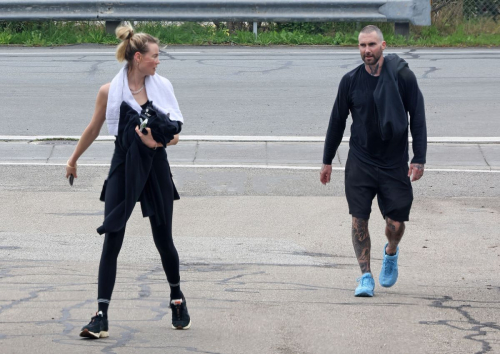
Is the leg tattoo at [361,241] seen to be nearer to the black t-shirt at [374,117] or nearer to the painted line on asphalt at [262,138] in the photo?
the black t-shirt at [374,117]

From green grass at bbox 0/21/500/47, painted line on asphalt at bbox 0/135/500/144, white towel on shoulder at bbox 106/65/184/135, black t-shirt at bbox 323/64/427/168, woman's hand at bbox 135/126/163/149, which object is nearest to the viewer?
woman's hand at bbox 135/126/163/149

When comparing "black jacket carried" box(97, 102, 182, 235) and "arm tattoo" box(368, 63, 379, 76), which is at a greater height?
"arm tattoo" box(368, 63, 379, 76)

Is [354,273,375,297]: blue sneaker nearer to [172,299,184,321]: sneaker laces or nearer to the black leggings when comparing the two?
[172,299,184,321]: sneaker laces

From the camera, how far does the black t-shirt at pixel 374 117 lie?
567 centimetres

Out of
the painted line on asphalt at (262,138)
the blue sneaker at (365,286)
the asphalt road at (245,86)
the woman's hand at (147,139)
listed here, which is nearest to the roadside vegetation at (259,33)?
the asphalt road at (245,86)

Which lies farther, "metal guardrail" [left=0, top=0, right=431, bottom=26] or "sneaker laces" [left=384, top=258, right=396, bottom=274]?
"metal guardrail" [left=0, top=0, right=431, bottom=26]

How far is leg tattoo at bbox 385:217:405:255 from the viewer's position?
5.89 meters

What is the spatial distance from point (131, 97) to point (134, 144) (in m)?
0.28

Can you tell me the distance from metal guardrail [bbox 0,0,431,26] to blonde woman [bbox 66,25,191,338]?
1270 cm

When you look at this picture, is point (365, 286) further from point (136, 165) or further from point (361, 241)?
point (136, 165)

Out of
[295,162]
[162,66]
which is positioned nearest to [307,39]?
[162,66]

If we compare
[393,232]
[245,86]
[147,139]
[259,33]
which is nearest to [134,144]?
[147,139]

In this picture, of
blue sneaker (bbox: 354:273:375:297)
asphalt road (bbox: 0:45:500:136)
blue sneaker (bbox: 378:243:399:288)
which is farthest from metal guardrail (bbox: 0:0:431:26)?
blue sneaker (bbox: 354:273:375:297)

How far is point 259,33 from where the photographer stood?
1778cm
